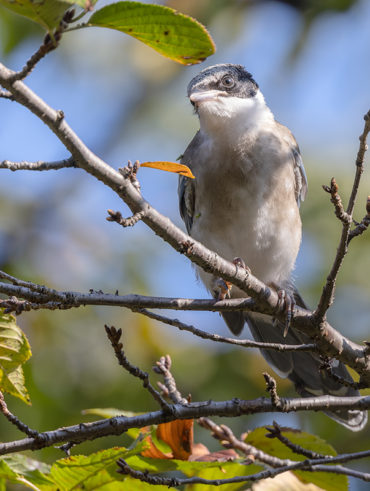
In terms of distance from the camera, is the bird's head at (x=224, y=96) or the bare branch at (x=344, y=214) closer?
the bare branch at (x=344, y=214)

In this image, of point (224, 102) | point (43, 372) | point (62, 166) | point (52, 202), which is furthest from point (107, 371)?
point (62, 166)

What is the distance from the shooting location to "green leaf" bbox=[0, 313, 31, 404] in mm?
2436

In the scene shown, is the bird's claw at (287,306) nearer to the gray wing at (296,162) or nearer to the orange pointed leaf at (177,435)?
the orange pointed leaf at (177,435)

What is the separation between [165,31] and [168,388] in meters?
1.67

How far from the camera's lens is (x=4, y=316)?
7.85ft

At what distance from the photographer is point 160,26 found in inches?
69.4

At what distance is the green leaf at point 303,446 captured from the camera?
2.88 metres

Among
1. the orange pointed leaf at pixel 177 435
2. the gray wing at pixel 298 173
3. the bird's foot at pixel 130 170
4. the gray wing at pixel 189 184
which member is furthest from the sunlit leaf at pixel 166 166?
the gray wing at pixel 298 173

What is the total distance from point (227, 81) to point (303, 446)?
2.53m

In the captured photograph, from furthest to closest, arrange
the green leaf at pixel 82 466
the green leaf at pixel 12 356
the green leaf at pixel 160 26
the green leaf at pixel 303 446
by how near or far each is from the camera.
→ the green leaf at pixel 303 446
the green leaf at pixel 12 356
the green leaf at pixel 82 466
the green leaf at pixel 160 26

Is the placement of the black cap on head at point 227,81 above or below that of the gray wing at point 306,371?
above

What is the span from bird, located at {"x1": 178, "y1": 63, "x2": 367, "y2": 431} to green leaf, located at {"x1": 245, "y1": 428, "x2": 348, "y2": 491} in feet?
3.31

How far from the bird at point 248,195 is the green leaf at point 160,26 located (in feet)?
7.21

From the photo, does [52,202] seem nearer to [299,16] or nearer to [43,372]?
[43,372]
